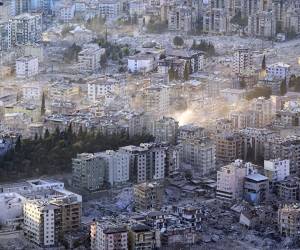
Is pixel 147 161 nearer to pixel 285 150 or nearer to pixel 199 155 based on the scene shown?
pixel 199 155

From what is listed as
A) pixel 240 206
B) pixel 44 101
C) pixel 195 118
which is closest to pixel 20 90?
pixel 44 101

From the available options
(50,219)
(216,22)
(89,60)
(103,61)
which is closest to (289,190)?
(50,219)

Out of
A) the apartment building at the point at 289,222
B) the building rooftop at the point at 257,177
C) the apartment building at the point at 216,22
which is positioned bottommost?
the apartment building at the point at 289,222

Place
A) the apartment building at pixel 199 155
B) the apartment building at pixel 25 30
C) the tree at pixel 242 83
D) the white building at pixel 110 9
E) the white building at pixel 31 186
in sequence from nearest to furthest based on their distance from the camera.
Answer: the white building at pixel 31 186
the apartment building at pixel 199 155
the tree at pixel 242 83
the apartment building at pixel 25 30
the white building at pixel 110 9

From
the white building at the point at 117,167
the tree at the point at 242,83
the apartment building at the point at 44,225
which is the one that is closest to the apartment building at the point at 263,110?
the tree at the point at 242,83

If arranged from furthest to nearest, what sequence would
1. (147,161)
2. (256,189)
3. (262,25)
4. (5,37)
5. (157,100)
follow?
(262,25), (5,37), (157,100), (147,161), (256,189)

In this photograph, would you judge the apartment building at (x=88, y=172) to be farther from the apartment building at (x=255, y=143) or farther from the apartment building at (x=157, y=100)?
the apartment building at (x=157, y=100)

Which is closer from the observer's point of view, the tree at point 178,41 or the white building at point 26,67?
the white building at point 26,67

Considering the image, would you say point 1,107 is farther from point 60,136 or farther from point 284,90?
point 284,90
